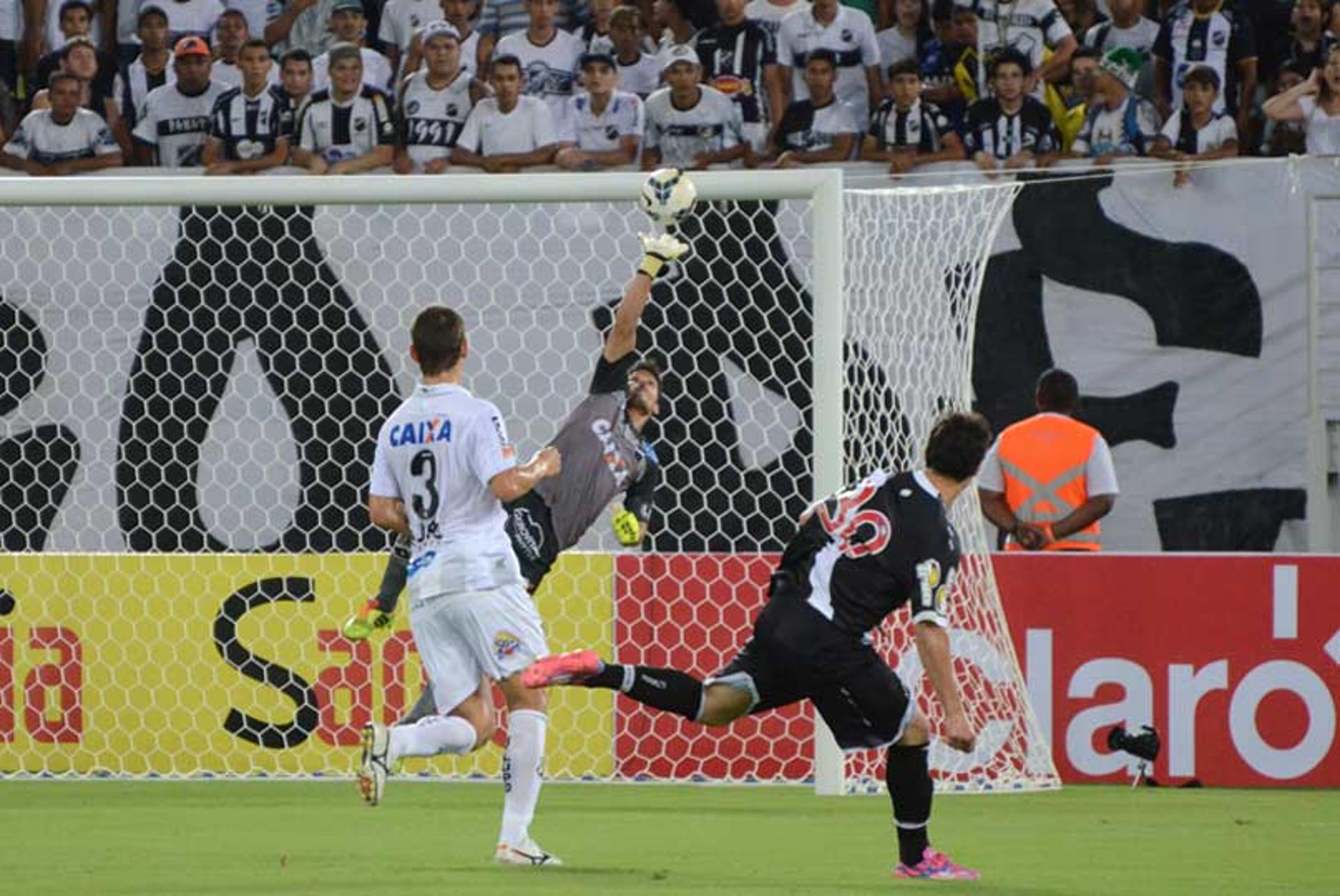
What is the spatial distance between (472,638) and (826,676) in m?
1.16

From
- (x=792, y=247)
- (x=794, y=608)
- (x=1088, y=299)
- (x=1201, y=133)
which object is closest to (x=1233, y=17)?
(x=1201, y=133)

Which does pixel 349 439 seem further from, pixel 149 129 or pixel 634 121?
pixel 149 129

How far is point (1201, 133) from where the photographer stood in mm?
15258

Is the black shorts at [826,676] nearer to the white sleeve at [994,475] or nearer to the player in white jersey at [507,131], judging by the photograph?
the white sleeve at [994,475]

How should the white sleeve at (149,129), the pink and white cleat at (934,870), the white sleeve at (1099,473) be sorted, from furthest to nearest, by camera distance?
1. the white sleeve at (149,129)
2. the white sleeve at (1099,473)
3. the pink and white cleat at (934,870)

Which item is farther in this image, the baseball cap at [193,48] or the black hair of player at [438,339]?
the baseball cap at [193,48]

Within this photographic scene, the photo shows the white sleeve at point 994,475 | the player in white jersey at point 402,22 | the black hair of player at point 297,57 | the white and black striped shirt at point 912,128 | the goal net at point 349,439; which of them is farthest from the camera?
the player in white jersey at point 402,22

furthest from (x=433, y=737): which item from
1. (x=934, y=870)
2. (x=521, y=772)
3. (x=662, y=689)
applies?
(x=934, y=870)

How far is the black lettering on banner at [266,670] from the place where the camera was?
12.3 metres

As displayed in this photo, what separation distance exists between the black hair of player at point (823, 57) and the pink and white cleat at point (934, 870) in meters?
8.54

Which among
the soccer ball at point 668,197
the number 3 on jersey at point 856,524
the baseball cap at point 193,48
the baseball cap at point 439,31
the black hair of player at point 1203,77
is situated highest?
the baseball cap at point 439,31

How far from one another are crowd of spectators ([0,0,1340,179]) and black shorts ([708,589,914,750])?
712cm

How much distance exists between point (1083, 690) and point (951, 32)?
18.1ft

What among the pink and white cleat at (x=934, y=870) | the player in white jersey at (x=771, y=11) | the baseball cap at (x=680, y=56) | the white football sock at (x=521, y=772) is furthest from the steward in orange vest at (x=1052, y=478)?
the white football sock at (x=521, y=772)
